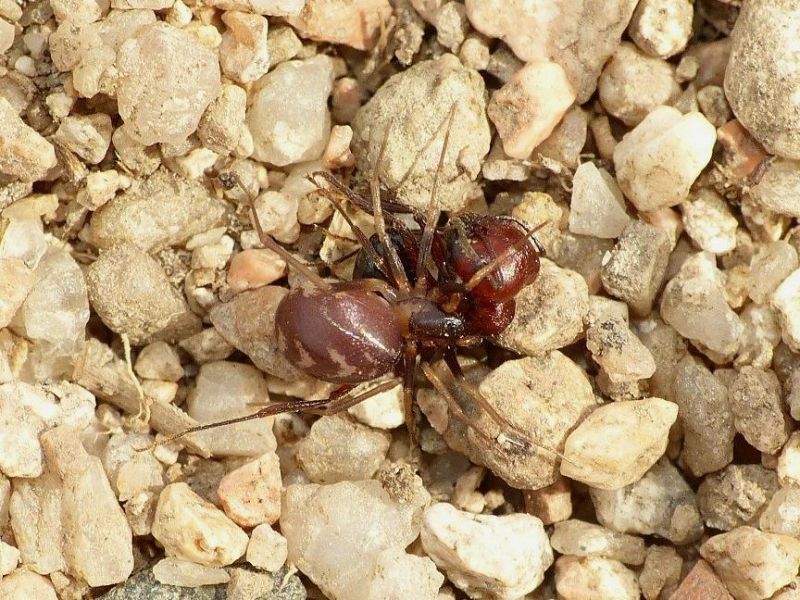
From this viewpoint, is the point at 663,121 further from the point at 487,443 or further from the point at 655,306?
the point at 487,443

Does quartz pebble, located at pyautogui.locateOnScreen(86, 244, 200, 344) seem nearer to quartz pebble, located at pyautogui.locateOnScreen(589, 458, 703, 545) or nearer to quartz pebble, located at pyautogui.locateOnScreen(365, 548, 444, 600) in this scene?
quartz pebble, located at pyautogui.locateOnScreen(365, 548, 444, 600)

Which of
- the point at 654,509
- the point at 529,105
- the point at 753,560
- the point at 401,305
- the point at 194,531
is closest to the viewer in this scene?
the point at 753,560

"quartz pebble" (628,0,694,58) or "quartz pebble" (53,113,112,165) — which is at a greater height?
"quartz pebble" (628,0,694,58)

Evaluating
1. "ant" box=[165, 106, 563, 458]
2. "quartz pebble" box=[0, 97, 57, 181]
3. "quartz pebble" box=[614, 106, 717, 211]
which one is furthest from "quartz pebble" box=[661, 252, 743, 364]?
"quartz pebble" box=[0, 97, 57, 181]

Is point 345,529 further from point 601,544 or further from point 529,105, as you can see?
point 529,105

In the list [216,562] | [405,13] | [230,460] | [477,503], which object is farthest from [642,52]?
[216,562]

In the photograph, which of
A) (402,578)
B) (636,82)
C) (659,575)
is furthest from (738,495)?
(636,82)

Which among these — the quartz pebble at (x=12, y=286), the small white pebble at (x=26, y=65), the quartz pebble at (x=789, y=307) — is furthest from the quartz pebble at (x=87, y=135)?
the quartz pebble at (x=789, y=307)

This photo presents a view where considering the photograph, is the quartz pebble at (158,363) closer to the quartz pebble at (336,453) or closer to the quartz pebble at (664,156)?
the quartz pebble at (336,453)
